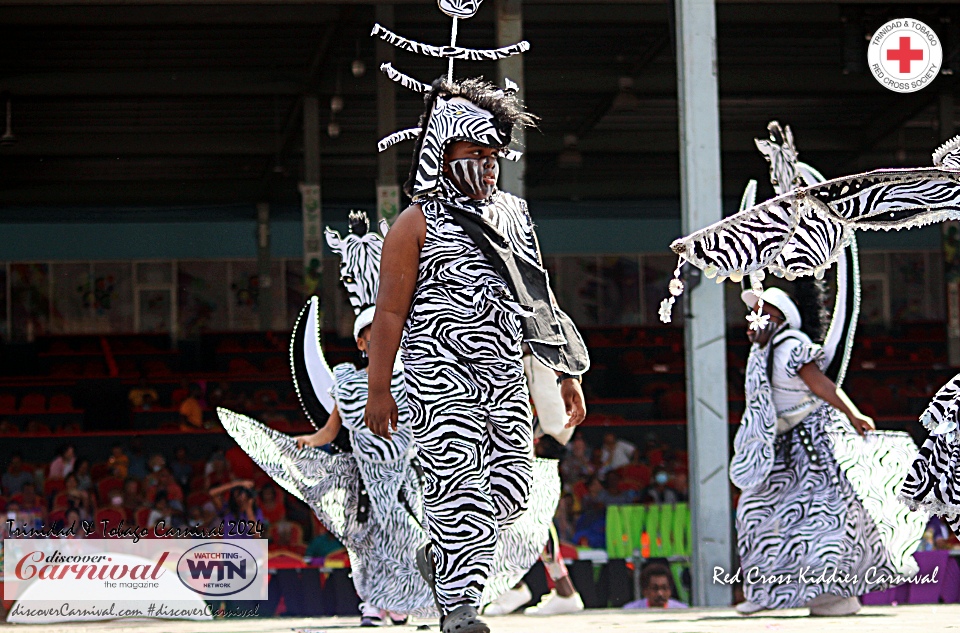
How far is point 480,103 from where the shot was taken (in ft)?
15.1

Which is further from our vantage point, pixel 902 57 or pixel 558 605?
pixel 902 57

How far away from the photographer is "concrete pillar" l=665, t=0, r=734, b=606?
314 inches

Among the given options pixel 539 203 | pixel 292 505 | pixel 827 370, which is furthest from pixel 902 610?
pixel 539 203

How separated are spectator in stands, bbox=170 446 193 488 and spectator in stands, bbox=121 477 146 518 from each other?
438 mm

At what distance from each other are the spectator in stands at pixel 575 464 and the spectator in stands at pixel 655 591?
416 centimetres

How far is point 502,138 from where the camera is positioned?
459cm

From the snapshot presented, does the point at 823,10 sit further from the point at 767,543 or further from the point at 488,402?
the point at 488,402

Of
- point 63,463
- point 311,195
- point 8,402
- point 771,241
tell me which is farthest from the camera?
point 8,402

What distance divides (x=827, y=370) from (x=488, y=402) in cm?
376

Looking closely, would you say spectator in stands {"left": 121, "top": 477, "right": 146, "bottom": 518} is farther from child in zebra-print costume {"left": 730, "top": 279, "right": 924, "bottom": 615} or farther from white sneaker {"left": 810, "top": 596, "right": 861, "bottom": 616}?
white sneaker {"left": 810, "top": 596, "right": 861, "bottom": 616}

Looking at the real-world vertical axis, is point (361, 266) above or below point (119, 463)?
above

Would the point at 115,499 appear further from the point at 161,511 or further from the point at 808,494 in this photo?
the point at 808,494

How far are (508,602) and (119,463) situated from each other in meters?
7.49

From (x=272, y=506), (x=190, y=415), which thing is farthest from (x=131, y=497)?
(x=190, y=415)
